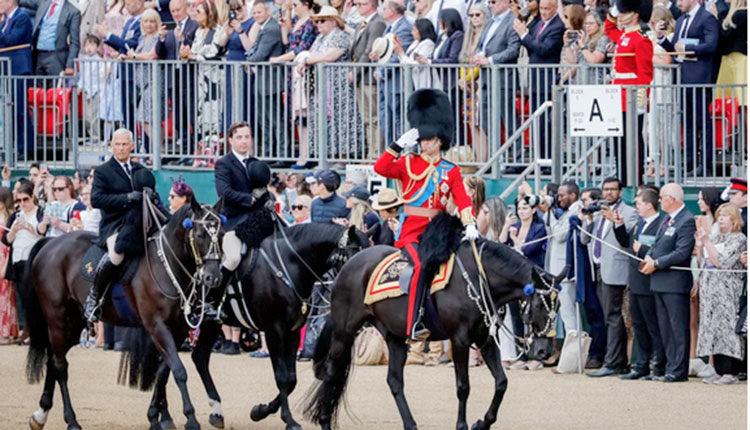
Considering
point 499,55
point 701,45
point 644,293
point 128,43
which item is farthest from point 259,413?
point 128,43

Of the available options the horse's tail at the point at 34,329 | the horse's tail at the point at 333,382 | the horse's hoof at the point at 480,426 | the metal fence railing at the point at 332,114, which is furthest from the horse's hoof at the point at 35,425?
the metal fence railing at the point at 332,114

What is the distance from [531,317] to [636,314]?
3998mm

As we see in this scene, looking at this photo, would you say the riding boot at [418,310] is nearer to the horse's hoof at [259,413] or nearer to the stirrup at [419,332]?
the stirrup at [419,332]

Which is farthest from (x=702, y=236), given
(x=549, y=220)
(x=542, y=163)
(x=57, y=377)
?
(x=57, y=377)

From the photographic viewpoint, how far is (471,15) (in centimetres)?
1912

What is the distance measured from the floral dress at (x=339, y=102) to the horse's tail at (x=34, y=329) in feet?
19.0

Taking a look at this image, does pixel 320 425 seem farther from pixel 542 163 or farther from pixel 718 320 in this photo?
pixel 542 163

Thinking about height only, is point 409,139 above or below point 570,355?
above

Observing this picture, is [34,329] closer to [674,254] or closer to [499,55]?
[674,254]

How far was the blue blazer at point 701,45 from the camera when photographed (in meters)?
17.6

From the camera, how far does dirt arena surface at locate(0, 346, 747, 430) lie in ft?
45.3

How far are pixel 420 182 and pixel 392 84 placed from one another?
654cm

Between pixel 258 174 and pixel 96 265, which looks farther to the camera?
pixel 258 174

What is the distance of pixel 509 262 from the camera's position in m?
12.5
